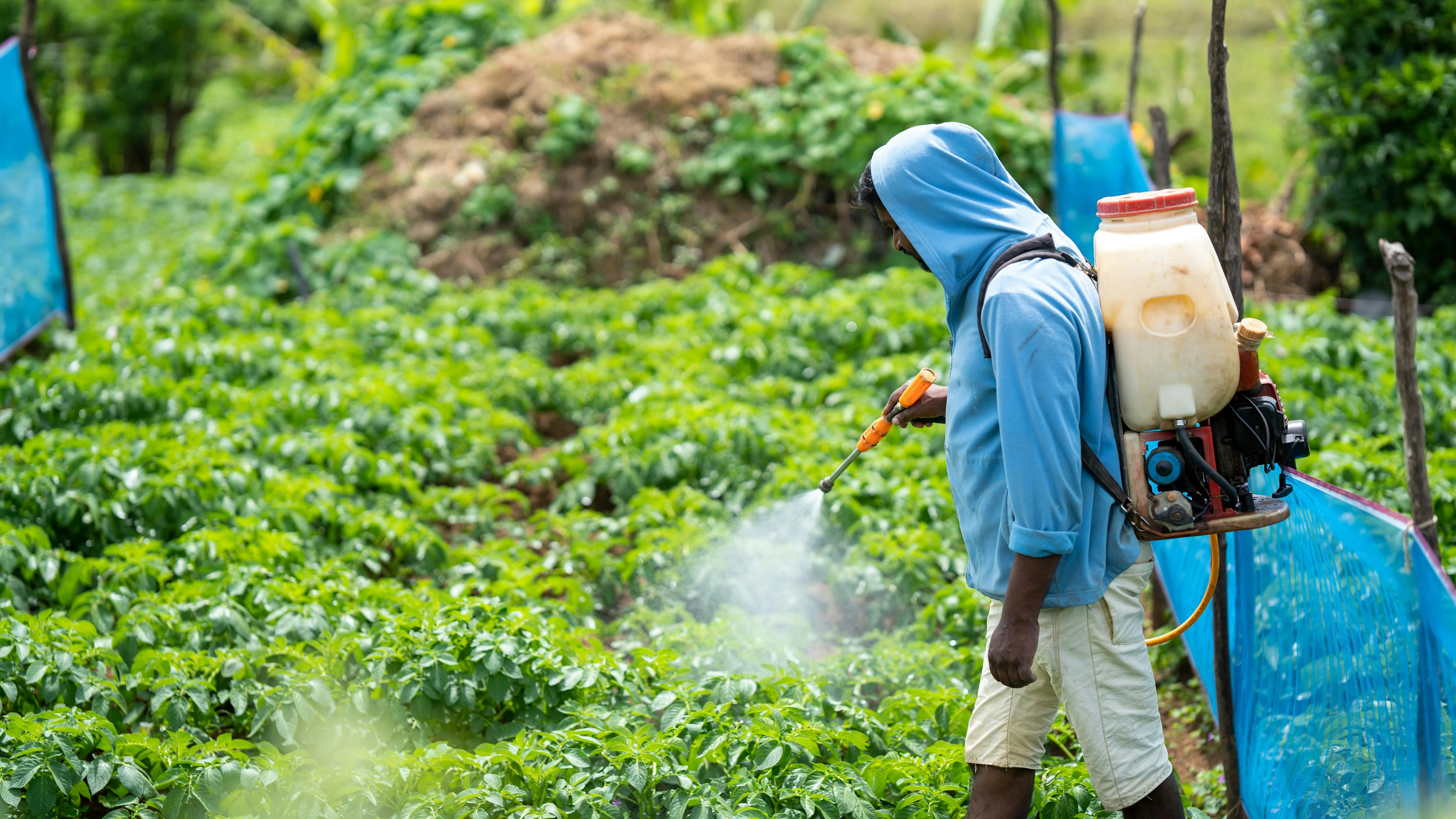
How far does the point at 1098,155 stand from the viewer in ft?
18.7

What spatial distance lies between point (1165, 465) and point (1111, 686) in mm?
473

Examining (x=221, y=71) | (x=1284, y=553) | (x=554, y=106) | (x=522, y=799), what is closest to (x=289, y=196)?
Answer: (x=554, y=106)

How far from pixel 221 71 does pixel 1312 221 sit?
16070 millimetres

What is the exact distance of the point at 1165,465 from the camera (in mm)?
2330

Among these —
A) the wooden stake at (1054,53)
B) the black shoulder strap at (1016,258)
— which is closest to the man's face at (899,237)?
the black shoulder strap at (1016,258)

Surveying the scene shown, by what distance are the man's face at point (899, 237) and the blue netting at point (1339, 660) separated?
100 cm

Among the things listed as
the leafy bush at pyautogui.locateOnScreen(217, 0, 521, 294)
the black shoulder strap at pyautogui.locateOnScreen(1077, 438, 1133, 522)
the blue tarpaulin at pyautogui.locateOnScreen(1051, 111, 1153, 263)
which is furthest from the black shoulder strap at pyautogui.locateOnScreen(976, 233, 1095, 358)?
the leafy bush at pyautogui.locateOnScreen(217, 0, 521, 294)

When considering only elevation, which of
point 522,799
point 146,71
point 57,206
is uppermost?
point 146,71

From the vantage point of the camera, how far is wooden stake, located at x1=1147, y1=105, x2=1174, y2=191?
425 centimetres

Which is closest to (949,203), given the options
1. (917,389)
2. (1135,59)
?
(917,389)

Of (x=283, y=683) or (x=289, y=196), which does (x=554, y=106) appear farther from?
(x=283, y=683)

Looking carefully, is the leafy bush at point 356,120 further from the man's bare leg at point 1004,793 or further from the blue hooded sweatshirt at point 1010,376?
the man's bare leg at point 1004,793

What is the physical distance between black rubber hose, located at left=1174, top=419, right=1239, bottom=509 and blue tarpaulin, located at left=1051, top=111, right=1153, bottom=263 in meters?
2.95

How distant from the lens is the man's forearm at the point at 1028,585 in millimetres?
2246
